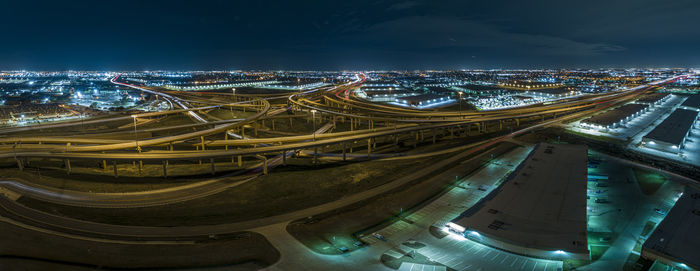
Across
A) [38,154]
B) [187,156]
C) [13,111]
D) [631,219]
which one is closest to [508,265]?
[631,219]

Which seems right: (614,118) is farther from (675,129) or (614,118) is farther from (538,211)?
(538,211)

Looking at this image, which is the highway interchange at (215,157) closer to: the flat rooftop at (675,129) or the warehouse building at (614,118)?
the warehouse building at (614,118)

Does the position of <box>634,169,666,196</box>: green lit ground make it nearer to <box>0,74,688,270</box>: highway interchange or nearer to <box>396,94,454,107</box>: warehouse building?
<box>0,74,688,270</box>: highway interchange

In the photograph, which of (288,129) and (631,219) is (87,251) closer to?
(631,219)

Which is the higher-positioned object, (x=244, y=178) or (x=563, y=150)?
(x=563, y=150)

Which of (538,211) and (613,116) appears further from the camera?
(613,116)

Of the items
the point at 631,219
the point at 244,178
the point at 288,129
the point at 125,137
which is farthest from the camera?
the point at 288,129

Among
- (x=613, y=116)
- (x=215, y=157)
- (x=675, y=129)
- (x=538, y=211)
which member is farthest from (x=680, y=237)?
(x=613, y=116)
